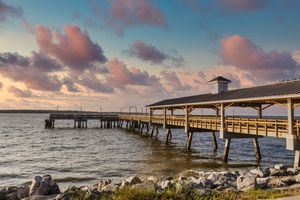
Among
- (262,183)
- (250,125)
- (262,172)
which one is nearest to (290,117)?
(262,172)

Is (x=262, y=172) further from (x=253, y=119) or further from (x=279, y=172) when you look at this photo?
(x=253, y=119)

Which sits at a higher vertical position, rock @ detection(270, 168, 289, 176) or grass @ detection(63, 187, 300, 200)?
grass @ detection(63, 187, 300, 200)

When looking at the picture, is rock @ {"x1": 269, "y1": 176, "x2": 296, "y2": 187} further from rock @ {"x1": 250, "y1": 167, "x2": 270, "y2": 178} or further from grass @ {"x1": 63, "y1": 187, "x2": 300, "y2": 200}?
rock @ {"x1": 250, "y1": 167, "x2": 270, "y2": 178}

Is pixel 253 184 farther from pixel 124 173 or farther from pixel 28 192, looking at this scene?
pixel 124 173

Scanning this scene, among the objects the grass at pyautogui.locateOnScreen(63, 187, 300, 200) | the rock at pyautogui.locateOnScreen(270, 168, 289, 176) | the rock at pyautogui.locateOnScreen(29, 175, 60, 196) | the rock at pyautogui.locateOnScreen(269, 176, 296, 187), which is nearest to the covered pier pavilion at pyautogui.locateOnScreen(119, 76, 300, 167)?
the rock at pyautogui.locateOnScreen(270, 168, 289, 176)

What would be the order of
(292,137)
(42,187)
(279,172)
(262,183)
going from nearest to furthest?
(262,183) < (42,187) < (279,172) < (292,137)

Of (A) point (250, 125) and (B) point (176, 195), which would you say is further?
(A) point (250, 125)

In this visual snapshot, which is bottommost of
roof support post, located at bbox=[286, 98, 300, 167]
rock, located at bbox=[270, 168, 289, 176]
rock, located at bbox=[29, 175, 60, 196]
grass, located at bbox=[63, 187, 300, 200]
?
rock, located at bbox=[29, 175, 60, 196]

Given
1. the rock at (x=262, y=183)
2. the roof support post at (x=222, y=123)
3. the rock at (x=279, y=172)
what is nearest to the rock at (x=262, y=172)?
the rock at (x=279, y=172)

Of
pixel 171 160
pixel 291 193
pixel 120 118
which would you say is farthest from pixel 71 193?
pixel 120 118

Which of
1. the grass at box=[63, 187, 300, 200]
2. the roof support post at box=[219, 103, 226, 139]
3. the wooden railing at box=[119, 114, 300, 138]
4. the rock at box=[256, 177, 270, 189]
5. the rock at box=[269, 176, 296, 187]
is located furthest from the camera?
the roof support post at box=[219, 103, 226, 139]

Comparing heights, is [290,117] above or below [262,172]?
above

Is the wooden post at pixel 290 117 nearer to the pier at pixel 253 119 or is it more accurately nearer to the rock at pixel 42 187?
the pier at pixel 253 119

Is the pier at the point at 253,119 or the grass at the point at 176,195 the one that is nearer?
the grass at the point at 176,195
